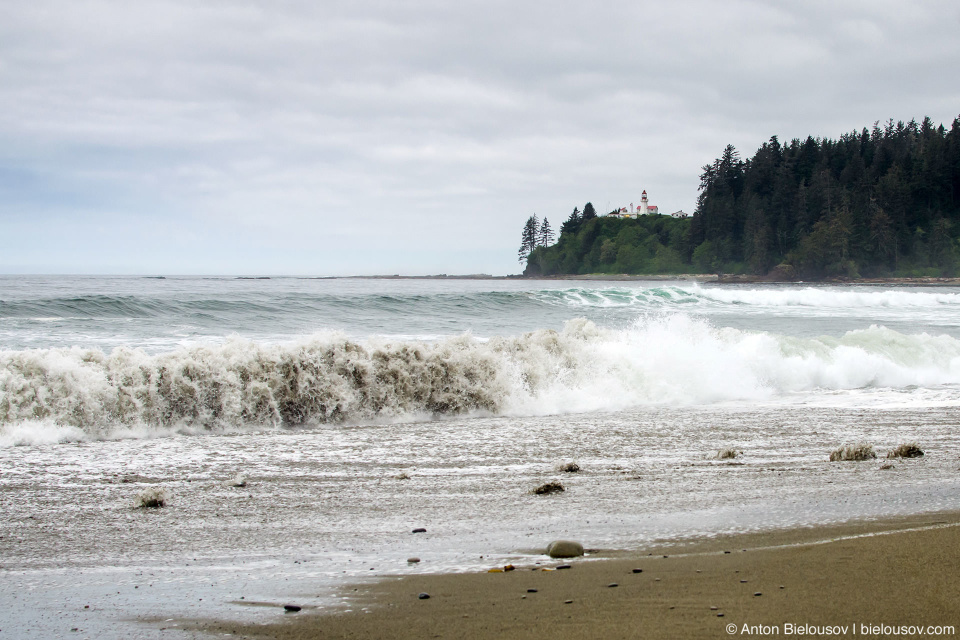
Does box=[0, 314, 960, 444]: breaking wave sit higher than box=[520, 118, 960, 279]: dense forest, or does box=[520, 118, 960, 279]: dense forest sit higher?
box=[520, 118, 960, 279]: dense forest

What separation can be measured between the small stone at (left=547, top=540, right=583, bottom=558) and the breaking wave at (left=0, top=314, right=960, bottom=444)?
572cm

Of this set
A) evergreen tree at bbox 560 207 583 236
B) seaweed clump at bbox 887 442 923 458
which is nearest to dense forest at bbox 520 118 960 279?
evergreen tree at bbox 560 207 583 236

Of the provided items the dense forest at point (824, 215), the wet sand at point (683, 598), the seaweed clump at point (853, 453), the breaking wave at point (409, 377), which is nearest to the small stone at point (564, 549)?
the wet sand at point (683, 598)

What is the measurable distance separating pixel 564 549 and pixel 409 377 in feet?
20.4

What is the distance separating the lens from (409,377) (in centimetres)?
955

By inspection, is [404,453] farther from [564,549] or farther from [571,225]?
[571,225]

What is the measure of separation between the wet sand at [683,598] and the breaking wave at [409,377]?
5.90 metres

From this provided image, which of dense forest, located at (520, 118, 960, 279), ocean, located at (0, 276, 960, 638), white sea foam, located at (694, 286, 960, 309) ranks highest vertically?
dense forest, located at (520, 118, 960, 279)

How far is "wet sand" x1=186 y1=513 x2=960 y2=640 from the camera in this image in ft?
8.25

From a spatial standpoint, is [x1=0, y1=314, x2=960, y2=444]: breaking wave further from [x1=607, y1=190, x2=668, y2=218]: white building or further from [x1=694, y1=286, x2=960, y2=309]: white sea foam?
[x1=607, y1=190, x2=668, y2=218]: white building

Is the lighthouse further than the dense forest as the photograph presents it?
Yes

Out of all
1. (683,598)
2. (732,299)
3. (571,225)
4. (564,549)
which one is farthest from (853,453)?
(571,225)

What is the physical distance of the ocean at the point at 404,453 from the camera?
353 cm

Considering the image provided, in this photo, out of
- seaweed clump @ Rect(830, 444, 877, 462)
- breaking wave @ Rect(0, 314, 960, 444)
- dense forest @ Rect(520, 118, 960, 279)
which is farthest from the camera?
dense forest @ Rect(520, 118, 960, 279)
